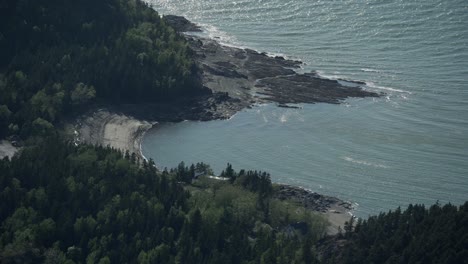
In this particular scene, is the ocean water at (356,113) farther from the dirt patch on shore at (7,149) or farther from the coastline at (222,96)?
the dirt patch on shore at (7,149)

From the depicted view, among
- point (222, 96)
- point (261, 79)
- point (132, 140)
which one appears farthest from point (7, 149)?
point (261, 79)

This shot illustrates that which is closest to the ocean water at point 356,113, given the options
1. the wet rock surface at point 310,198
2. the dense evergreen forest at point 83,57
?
the wet rock surface at point 310,198

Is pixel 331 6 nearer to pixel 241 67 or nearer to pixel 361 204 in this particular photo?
pixel 241 67

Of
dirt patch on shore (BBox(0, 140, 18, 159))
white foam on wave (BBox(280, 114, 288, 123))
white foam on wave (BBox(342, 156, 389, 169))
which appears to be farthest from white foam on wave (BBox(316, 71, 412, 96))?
dirt patch on shore (BBox(0, 140, 18, 159))

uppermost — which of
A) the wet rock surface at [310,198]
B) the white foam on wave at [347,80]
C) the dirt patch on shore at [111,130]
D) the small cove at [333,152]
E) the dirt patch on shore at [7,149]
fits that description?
the white foam on wave at [347,80]

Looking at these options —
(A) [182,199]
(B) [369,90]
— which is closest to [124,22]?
(B) [369,90]

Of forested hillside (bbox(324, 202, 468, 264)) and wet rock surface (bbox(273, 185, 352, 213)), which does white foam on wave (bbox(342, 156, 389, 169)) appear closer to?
wet rock surface (bbox(273, 185, 352, 213))
